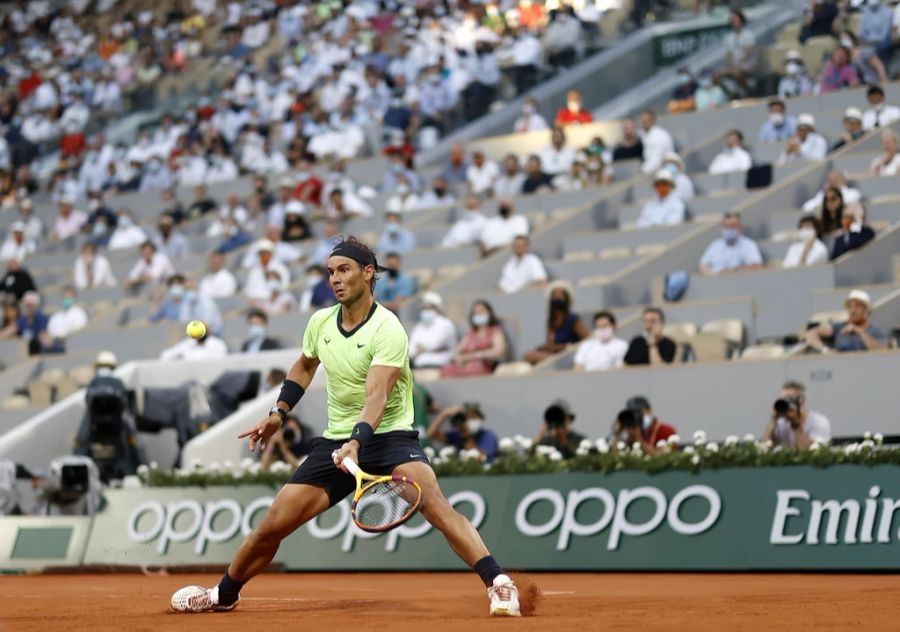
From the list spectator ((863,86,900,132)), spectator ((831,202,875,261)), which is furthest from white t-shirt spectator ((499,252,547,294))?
spectator ((863,86,900,132))

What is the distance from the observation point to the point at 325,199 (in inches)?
1082

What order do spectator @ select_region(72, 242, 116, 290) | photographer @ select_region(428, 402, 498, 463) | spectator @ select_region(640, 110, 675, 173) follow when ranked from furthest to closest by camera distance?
spectator @ select_region(72, 242, 116, 290), spectator @ select_region(640, 110, 675, 173), photographer @ select_region(428, 402, 498, 463)

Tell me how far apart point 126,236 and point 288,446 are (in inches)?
475

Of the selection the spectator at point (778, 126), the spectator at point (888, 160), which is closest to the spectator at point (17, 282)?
the spectator at point (778, 126)

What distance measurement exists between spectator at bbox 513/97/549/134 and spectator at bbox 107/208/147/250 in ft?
21.6

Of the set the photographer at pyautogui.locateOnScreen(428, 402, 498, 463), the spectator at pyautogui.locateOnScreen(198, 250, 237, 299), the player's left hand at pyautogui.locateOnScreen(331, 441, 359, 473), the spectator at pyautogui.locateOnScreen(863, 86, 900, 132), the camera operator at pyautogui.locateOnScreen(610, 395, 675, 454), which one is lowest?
the spectator at pyautogui.locateOnScreen(198, 250, 237, 299)

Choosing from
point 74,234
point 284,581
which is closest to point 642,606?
point 284,581

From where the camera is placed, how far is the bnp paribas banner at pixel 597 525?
13.5 m

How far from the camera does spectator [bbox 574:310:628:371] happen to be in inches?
715

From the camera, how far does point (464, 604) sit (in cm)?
1040

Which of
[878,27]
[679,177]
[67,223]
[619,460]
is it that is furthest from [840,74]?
[67,223]

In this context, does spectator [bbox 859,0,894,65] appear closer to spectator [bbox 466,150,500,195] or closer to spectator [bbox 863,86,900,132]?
spectator [bbox 863,86,900,132]

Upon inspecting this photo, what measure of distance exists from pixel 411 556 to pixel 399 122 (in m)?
15.0

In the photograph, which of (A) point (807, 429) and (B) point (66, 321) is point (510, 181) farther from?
(A) point (807, 429)
